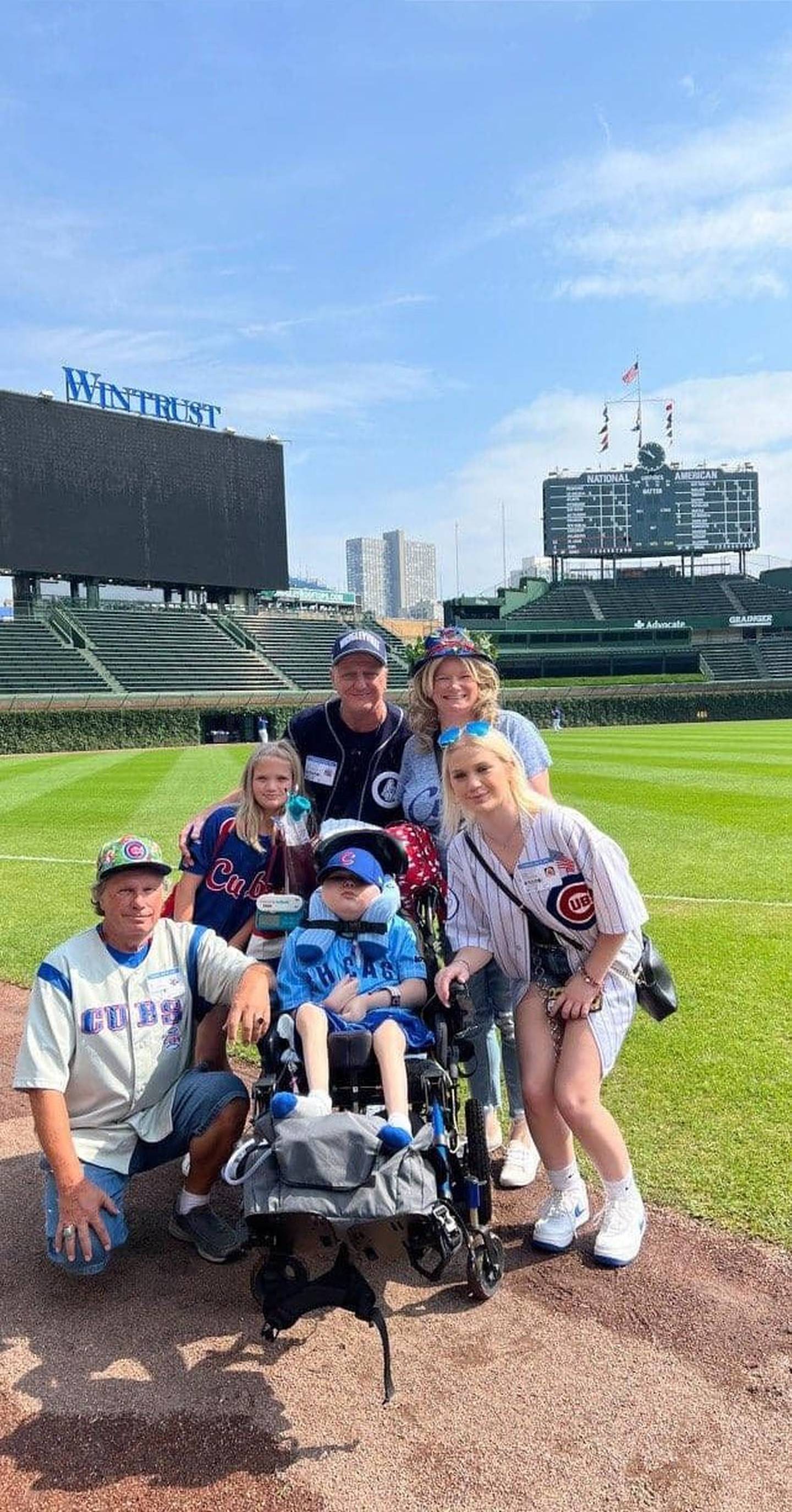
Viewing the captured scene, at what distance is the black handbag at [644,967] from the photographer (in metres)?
3.45

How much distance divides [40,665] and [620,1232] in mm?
41090

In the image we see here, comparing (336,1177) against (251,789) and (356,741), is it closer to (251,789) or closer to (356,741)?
(251,789)

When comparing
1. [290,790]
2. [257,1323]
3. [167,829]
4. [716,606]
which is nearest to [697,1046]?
[290,790]

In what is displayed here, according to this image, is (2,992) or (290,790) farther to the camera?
(2,992)

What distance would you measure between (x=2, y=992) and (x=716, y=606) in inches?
2668

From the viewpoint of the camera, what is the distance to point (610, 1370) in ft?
8.77

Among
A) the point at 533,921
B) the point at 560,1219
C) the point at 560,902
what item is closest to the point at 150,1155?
the point at 560,1219

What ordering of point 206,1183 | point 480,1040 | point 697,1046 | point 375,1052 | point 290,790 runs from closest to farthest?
point 375,1052 < point 206,1183 < point 480,1040 < point 290,790 < point 697,1046

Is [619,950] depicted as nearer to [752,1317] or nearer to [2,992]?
[752,1317]

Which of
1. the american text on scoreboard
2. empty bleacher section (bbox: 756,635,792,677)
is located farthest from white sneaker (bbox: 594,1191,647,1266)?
the american text on scoreboard

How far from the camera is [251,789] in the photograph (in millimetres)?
4258

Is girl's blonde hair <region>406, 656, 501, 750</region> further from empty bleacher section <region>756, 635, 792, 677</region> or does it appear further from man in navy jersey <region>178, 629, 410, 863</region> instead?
empty bleacher section <region>756, 635, 792, 677</region>

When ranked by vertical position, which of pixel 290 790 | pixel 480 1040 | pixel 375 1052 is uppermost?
pixel 290 790

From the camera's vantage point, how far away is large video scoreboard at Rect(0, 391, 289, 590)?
41.2 meters
